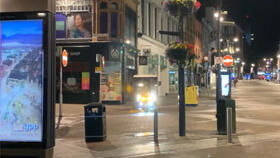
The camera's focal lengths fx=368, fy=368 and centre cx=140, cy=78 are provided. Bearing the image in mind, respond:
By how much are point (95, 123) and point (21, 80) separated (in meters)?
4.48

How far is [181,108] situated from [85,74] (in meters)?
14.3

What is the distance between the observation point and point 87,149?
9.77 m

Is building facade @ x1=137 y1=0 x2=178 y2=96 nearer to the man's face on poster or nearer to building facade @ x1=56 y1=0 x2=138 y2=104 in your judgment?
building facade @ x1=56 y1=0 x2=138 y2=104

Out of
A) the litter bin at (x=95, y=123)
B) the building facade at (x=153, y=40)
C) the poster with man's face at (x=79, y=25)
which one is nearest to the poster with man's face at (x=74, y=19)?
the poster with man's face at (x=79, y=25)

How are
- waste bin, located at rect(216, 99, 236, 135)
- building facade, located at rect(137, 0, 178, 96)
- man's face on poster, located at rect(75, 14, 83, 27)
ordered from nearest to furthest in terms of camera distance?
waste bin, located at rect(216, 99, 236, 135), man's face on poster, located at rect(75, 14, 83, 27), building facade, located at rect(137, 0, 178, 96)

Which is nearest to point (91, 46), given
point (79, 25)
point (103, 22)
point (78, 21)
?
point (79, 25)

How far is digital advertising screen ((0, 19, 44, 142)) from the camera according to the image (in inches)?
258

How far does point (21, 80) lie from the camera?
6.69m

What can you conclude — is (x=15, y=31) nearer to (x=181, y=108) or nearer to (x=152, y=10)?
(x=181, y=108)

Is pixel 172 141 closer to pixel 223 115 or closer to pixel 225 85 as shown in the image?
pixel 223 115

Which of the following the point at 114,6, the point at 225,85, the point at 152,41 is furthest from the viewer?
the point at 152,41

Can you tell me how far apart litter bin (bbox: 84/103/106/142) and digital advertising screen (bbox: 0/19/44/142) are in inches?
167

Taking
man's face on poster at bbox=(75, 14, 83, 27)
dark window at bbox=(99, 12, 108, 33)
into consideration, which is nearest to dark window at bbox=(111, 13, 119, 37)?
dark window at bbox=(99, 12, 108, 33)

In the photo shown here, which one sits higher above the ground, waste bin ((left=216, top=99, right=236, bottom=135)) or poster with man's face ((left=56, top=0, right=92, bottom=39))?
poster with man's face ((left=56, top=0, right=92, bottom=39))
